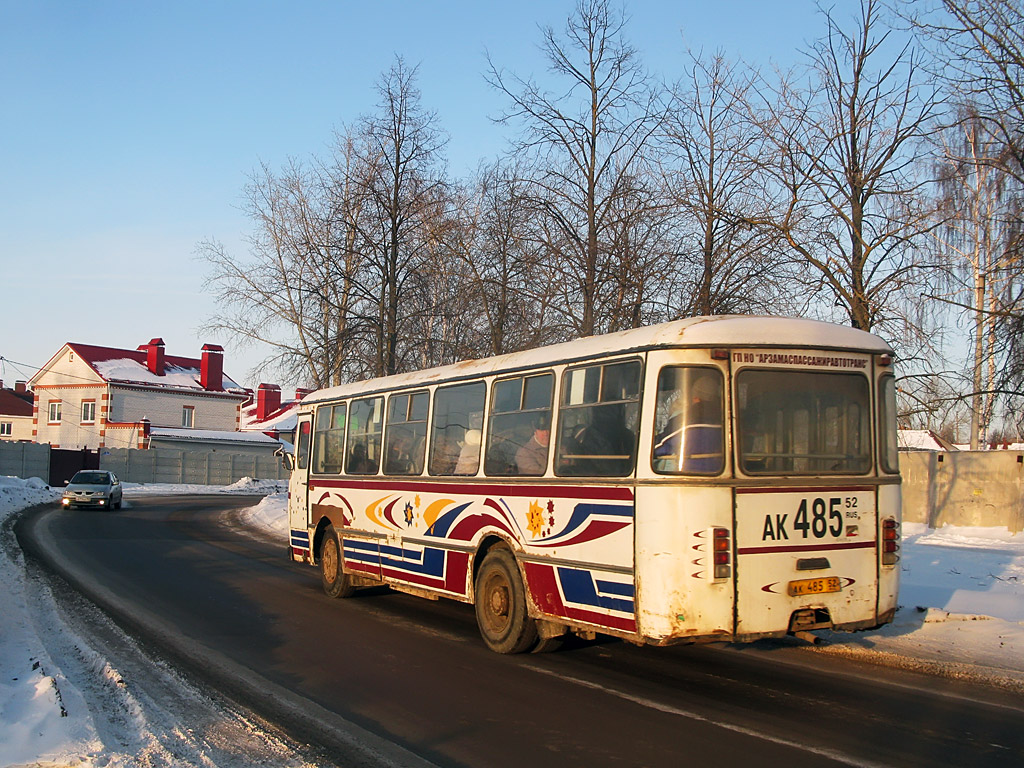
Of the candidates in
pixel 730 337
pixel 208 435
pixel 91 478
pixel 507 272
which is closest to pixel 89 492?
pixel 91 478

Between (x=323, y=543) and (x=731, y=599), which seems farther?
(x=323, y=543)

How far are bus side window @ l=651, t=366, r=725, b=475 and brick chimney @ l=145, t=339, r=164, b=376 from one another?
221 feet

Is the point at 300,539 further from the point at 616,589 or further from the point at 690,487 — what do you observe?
the point at 690,487

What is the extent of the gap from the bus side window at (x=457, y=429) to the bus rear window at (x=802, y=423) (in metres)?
3.45

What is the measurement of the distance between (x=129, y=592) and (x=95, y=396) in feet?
189

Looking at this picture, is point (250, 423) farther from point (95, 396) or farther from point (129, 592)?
point (129, 592)

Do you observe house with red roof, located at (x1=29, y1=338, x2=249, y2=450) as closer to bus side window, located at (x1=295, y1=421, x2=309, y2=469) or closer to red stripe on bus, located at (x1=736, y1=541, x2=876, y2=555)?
bus side window, located at (x1=295, y1=421, x2=309, y2=469)

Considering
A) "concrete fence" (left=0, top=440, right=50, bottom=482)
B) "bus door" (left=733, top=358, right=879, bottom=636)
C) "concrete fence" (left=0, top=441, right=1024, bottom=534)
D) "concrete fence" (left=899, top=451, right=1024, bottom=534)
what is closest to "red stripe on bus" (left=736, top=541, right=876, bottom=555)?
"bus door" (left=733, top=358, right=879, bottom=636)

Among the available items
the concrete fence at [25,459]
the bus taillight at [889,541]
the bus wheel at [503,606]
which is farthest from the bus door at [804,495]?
the concrete fence at [25,459]

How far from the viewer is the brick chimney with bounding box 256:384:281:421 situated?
7944 centimetres

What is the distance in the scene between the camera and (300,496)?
15.3 m

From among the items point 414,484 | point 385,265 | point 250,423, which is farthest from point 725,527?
point 250,423

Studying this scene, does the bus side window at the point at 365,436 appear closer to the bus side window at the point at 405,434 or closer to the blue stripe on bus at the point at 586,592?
the bus side window at the point at 405,434

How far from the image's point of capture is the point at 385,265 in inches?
1000
